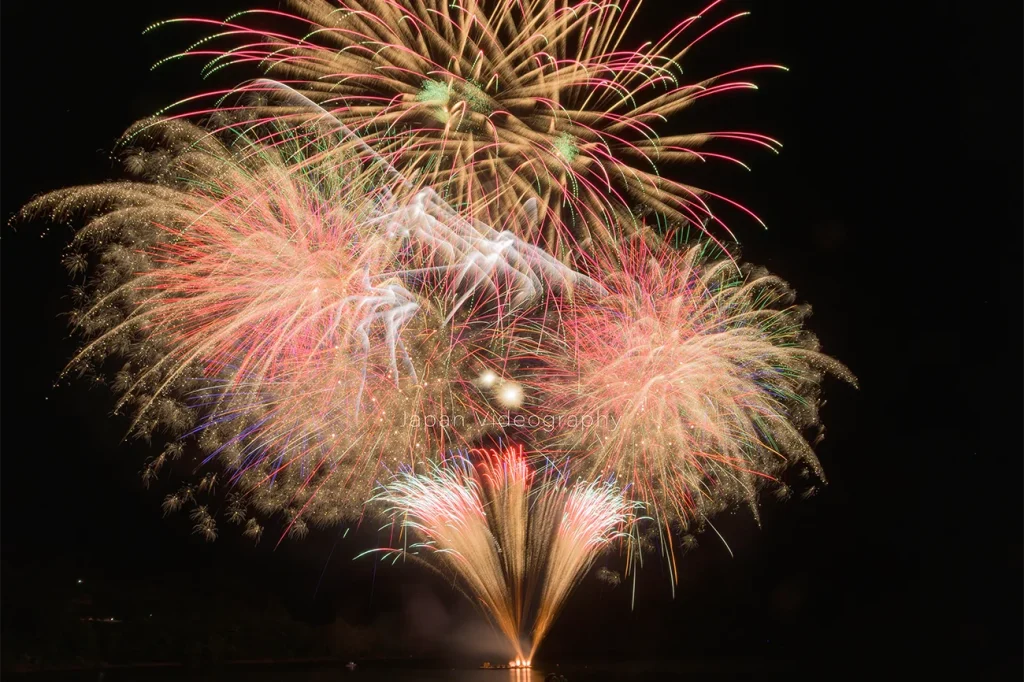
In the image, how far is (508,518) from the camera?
70.9ft

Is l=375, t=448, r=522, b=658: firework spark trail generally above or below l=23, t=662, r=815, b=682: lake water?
above

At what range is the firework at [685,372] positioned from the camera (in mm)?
18531

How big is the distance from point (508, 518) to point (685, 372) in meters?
6.41

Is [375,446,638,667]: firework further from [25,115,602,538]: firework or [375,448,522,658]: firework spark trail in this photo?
[25,115,602,538]: firework

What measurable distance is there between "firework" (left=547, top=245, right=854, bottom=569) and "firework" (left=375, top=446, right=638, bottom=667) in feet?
5.12

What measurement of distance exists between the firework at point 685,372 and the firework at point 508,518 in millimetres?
1560

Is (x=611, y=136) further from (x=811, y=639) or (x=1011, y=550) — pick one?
(x=811, y=639)

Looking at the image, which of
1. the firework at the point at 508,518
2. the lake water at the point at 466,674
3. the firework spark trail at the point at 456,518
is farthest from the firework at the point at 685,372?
the lake water at the point at 466,674

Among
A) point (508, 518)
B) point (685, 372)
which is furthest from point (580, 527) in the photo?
point (685, 372)

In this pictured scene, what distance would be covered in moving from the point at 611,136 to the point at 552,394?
22.3 feet

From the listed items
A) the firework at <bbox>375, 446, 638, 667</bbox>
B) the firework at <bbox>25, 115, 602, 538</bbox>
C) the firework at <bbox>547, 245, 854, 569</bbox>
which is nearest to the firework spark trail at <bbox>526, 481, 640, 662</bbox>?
the firework at <bbox>375, 446, 638, 667</bbox>

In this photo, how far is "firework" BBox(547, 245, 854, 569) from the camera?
18531mm

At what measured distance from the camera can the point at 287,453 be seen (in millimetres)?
18375

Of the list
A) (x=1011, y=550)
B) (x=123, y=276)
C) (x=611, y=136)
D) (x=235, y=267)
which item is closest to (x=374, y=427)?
(x=235, y=267)
